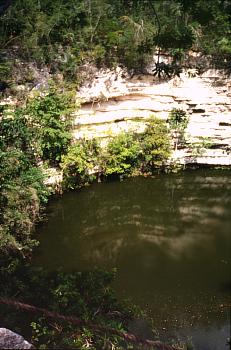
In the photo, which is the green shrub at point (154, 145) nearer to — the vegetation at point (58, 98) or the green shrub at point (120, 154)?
the vegetation at point (58, 98)

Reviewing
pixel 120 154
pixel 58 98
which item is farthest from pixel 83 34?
pixel 120 154

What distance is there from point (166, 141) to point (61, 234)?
15.5ft

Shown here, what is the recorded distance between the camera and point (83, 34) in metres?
12.0

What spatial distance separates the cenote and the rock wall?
88cm

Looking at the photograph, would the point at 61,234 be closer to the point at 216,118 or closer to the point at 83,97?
the point at 83,97

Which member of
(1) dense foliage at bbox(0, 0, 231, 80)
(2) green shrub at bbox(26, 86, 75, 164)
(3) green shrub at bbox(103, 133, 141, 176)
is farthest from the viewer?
(3) green shrub at bbox(103, 133, 141, 176)

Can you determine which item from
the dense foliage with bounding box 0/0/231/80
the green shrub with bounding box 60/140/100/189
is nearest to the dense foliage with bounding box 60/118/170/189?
the green shrub with bounding box 60/140/100/189

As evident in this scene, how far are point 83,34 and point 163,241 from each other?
6.86 m

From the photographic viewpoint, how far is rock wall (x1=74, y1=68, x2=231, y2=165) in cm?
1222

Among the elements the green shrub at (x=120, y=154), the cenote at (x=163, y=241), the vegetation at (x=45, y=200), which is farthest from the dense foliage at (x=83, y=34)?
the cenote at (x=163, y=241)

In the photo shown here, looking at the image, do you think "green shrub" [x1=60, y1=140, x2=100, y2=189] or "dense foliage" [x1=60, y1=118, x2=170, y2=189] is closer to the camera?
"green shrub" [x1=60, y1=140, x2=100, y2=189]

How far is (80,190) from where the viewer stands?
1138 cm

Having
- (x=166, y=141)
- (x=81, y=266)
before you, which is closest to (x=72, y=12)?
(x=166, y=141)

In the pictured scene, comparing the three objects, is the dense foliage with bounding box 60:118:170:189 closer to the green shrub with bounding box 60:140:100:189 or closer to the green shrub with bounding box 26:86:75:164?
the green shrub with bounding box 60:140:100:189
